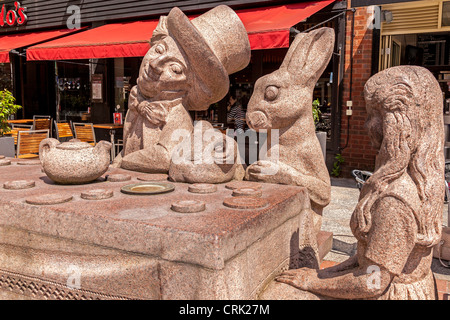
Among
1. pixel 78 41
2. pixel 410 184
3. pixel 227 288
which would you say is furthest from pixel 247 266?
pixel 78 41

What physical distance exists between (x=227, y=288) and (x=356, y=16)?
259 inches

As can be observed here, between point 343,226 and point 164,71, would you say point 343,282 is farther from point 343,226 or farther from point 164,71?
point 343,226

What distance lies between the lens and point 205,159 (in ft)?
9.99

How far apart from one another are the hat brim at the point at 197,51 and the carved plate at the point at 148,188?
3.17ft

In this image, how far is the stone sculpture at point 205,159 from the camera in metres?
3.04

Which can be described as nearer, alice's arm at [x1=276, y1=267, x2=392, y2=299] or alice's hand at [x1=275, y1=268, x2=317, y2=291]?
alice's arm at [x1=276, y1=267, x2=392, y2=299]

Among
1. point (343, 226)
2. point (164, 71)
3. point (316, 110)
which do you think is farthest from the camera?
point (316, 110)

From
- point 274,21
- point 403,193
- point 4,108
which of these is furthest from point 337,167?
point 403,193

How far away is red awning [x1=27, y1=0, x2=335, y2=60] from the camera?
598 cm

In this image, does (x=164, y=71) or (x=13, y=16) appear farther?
(x=13, y=16)

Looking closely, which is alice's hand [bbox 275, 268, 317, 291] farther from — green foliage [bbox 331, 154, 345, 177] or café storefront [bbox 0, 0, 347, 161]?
green foliage [bbox 331, 154, 345, 177]

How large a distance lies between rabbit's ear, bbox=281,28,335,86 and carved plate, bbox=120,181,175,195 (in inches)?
48.1

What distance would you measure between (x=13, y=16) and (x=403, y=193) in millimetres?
13262

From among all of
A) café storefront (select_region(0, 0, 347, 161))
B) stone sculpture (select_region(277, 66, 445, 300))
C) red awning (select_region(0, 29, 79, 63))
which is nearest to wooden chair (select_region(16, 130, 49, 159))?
café storefront (select_region(0, 0, 347, 161))
